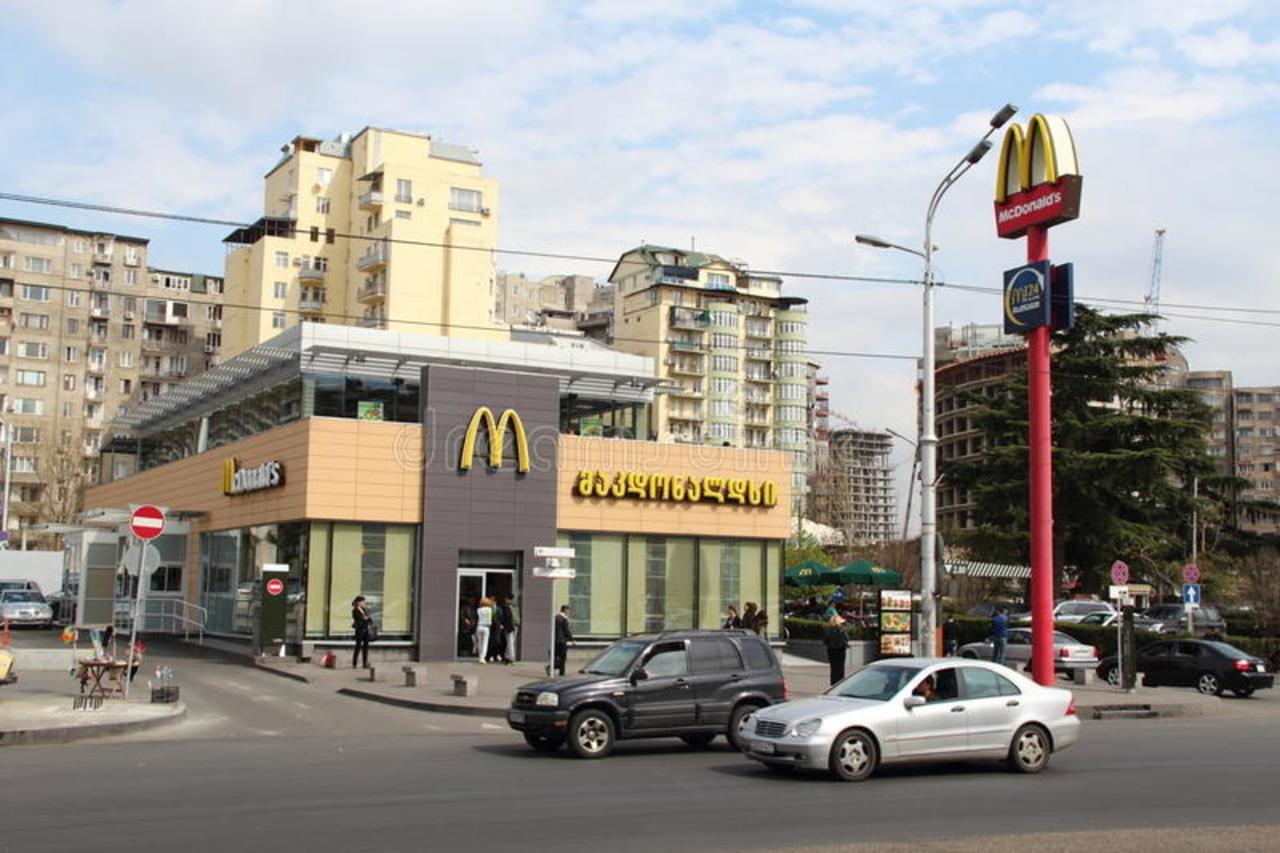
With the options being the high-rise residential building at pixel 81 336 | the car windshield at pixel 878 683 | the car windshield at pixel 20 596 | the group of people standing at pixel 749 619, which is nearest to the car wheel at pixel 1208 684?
the group of people standing at pixel 749 619

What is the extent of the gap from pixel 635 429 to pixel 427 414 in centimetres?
728

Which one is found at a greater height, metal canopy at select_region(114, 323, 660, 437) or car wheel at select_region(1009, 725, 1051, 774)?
metal canopy at select_region(114, 323, 660, 437)

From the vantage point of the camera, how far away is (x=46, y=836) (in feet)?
35.7

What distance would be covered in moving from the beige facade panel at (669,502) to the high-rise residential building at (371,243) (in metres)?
55.9

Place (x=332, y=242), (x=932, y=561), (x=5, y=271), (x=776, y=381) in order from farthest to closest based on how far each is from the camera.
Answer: (x=776, y=381) < (x=5, y=271) < (x=332, y=242) < (x=932, y=561)

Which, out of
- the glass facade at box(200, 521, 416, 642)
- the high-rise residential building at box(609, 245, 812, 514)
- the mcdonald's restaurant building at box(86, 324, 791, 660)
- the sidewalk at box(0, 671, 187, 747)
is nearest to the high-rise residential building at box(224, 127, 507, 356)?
the high-rise residential building at box(609, 245, 812, 514)

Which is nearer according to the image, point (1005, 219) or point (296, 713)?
point (296, 713)

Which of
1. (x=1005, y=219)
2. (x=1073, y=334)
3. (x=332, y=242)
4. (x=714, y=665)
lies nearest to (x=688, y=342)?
(x=332, y=242)

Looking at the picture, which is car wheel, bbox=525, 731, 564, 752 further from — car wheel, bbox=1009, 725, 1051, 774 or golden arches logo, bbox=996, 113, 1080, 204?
golden arches logo, bbox=996, 113, 1080, 204

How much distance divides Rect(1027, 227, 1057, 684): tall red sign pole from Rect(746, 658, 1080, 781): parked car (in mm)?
10500

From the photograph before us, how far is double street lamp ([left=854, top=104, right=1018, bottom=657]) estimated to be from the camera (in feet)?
85.2

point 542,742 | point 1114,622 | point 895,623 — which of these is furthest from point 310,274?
point 542,742

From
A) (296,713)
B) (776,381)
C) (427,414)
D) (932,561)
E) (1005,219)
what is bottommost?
(296,713)

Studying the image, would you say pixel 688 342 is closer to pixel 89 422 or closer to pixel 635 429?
pixel 89 422
